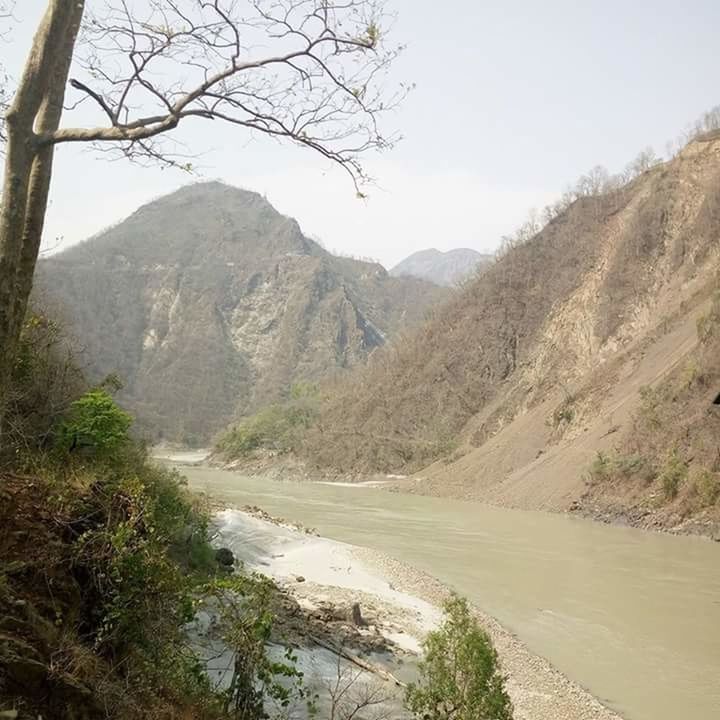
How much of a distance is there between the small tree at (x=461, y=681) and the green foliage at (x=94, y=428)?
4.24 m

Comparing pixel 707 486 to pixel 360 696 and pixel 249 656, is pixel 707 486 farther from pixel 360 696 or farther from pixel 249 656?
pixel 249 656

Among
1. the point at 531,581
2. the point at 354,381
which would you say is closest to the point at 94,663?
the point at 531,581

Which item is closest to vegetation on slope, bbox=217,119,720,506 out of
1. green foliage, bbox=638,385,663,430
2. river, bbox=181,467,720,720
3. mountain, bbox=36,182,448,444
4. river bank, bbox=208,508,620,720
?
green foliage, bbox=638,385,663,430

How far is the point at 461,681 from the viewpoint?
6.07 m

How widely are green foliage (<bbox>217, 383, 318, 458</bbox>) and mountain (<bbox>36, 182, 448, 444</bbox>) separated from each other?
113 feet

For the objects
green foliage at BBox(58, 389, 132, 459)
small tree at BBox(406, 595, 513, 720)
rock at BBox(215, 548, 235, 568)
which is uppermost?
green foliage at BBox(58, 389, 132, 459)

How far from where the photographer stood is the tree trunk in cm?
490

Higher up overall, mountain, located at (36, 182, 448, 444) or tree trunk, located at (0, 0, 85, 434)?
mountain, located at (36, 182, 448, 444)

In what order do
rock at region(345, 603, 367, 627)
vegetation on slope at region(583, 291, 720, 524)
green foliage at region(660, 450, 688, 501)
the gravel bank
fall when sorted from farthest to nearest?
1. green foliage at region(660, 450, 688, 501)
2. vegetation on slope at region(583, 291, 720, 524)
3. rock at region(345, 603, 367, 627)
4. the gravel bank

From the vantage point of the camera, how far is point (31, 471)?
592 centimetres

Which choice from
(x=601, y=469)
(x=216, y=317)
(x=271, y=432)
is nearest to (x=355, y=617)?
(x=601, y=469)

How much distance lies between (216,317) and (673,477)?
136004mm

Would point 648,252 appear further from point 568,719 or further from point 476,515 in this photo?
point 568,719

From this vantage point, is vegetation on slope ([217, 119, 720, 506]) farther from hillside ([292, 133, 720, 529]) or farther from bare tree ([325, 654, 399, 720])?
bare tree ([325, 654, 399, 720])
